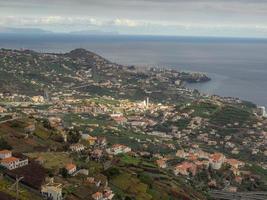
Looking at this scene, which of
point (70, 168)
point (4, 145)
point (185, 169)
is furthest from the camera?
point (185, 169)

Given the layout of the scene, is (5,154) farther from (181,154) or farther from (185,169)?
(181,154)

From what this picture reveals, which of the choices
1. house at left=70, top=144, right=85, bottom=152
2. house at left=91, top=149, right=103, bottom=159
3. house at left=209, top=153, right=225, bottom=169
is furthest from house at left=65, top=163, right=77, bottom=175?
house at left=209, top=153, right=225, bottom=169

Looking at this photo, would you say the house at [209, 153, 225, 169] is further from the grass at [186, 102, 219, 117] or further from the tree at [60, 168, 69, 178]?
the grass at [186, 102, 219, 117]

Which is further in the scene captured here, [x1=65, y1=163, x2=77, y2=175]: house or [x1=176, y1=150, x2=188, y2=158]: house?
[x1=176, y1=150, x2=188, y2=158]: house

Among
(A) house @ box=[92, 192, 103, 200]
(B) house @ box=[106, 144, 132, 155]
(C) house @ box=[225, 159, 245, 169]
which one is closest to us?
(A) house @ box=[92, 192, 103, 200]

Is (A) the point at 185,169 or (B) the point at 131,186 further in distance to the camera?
(A) the point at 185,169

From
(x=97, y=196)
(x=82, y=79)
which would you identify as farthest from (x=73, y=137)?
(x=82, y=79)

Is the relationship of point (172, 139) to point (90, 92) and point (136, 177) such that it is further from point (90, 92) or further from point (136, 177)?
point (90, 92)
